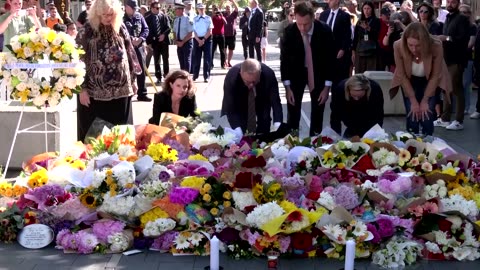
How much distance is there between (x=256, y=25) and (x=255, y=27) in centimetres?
6

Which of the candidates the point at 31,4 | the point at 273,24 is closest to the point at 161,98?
the point at 31,4

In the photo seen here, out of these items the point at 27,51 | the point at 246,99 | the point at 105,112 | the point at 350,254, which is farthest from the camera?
the point at 246,99

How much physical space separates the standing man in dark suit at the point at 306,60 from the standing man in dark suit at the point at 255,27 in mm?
9798

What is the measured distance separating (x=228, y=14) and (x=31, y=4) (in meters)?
9.24

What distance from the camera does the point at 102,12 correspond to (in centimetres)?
661

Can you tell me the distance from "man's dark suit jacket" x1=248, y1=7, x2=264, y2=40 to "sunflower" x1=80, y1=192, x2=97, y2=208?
12.8m

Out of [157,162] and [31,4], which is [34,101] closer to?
[157,162]

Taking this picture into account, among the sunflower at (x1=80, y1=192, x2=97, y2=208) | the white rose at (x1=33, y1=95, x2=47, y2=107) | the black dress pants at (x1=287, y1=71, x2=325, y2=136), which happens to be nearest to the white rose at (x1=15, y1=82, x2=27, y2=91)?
the white rose at (x1=33, y1=95, x2=47, y2=107)

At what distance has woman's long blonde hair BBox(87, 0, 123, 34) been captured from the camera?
6.60 m

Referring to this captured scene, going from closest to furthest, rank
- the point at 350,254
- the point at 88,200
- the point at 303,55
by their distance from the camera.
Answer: the point at 350,254 → the point at 88,200 → the point at 303,55

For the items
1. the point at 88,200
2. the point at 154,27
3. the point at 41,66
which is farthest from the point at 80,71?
the point at 154,27

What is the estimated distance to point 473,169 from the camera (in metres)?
5.63

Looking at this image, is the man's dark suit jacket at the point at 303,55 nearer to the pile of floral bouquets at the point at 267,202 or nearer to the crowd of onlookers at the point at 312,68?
the crowd of onlookers at the point at 312,68

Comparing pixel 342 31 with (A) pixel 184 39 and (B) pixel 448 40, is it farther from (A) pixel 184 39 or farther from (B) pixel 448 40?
(A) pixel 184 39
